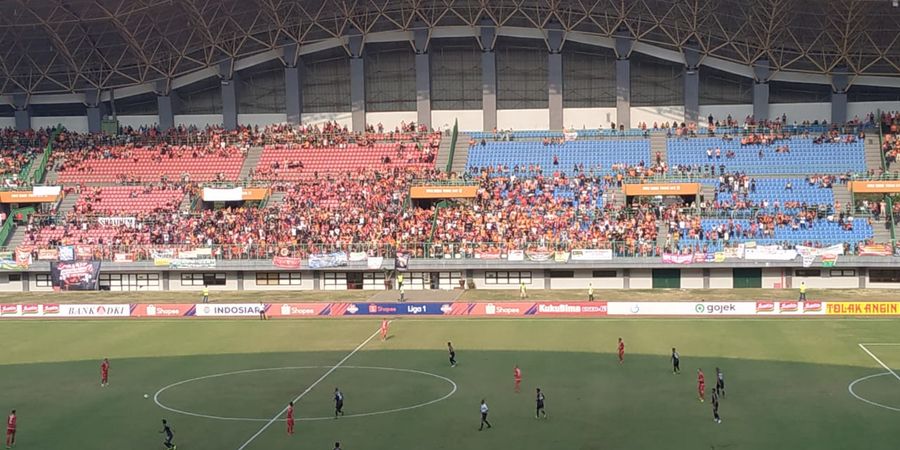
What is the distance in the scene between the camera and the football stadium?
43594 mm

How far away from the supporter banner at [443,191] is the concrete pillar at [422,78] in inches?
526

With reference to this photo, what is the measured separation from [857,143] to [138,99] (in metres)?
66.1

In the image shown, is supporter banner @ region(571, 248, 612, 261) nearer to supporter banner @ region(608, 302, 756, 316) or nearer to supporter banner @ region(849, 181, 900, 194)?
supporter banner @ region(608, 302, 756, 316)

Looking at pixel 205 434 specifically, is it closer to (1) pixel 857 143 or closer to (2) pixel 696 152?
(2) pixel 696 152

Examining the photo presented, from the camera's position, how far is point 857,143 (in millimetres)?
86375

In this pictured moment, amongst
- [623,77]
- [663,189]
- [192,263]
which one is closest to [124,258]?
[192,263]

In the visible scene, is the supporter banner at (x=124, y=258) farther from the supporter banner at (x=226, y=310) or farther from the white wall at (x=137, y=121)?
the white wall at (x=137, y=121)

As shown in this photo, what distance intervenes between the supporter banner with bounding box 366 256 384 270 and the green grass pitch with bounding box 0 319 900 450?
34.3 feet

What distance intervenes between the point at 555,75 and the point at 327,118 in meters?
21.8

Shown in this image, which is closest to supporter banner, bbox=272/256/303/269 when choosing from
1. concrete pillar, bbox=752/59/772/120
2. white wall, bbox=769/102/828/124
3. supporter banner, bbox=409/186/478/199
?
supporter banner, bbox=409/186/478/199

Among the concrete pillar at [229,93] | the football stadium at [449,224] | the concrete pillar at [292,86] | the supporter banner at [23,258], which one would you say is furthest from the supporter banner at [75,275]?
the concrete pillar at [292,86]

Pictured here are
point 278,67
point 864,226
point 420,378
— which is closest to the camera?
point 420,378

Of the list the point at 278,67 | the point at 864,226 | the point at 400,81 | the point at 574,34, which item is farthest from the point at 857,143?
the point at 278,67

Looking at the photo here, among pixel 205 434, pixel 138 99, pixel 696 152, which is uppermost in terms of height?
pixel 138 99
